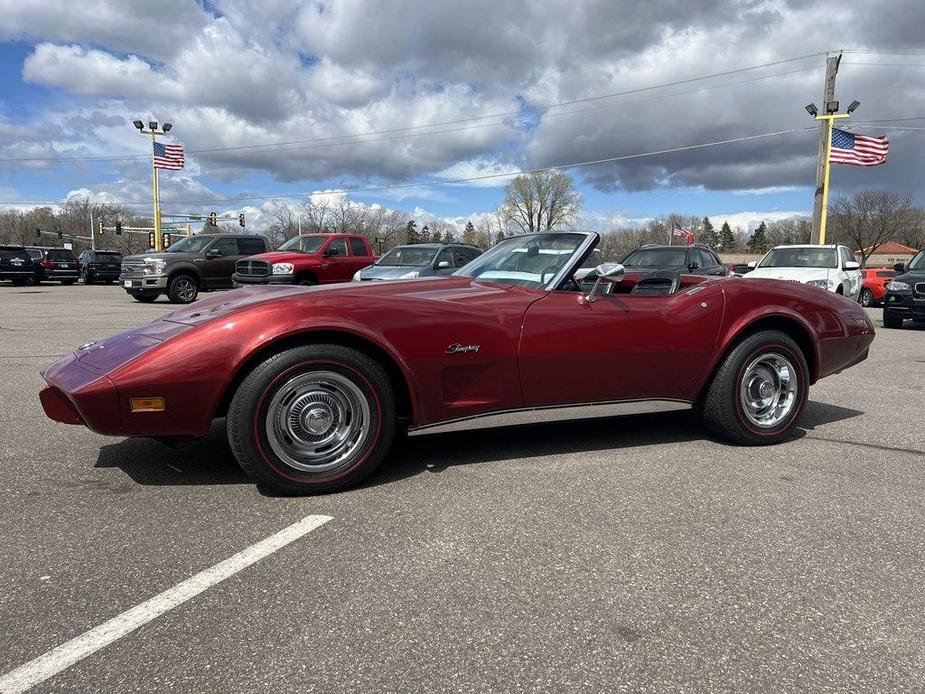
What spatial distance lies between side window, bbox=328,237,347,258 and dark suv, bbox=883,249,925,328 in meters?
11.8

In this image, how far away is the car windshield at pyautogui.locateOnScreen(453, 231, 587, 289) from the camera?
3984 mm

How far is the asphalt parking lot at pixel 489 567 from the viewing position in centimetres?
190

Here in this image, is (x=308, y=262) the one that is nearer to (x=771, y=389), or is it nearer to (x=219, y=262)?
(x=219, y=262)

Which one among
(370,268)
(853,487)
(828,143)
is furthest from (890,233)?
(853,487)

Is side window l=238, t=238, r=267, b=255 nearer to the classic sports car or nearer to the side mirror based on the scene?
the classic sports car

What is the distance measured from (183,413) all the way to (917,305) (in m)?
13.7

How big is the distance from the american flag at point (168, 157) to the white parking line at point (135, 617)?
3390 cm

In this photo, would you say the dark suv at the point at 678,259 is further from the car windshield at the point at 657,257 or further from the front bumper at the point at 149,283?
the front bumper at the point at 149,283

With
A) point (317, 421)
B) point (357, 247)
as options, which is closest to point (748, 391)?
point (317, 421)

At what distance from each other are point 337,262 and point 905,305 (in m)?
12.0

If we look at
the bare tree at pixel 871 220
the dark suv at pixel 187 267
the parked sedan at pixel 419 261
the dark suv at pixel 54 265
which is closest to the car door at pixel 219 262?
the dark suv at pixel 187 267

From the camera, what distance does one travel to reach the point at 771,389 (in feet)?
14.1

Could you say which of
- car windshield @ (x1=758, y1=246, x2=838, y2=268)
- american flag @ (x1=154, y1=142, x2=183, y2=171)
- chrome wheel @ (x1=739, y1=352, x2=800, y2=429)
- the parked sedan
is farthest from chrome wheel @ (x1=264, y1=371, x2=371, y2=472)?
american flag @ (x1=154, y1=142, x2=183, y2=171)

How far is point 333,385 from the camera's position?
10.6 feet
